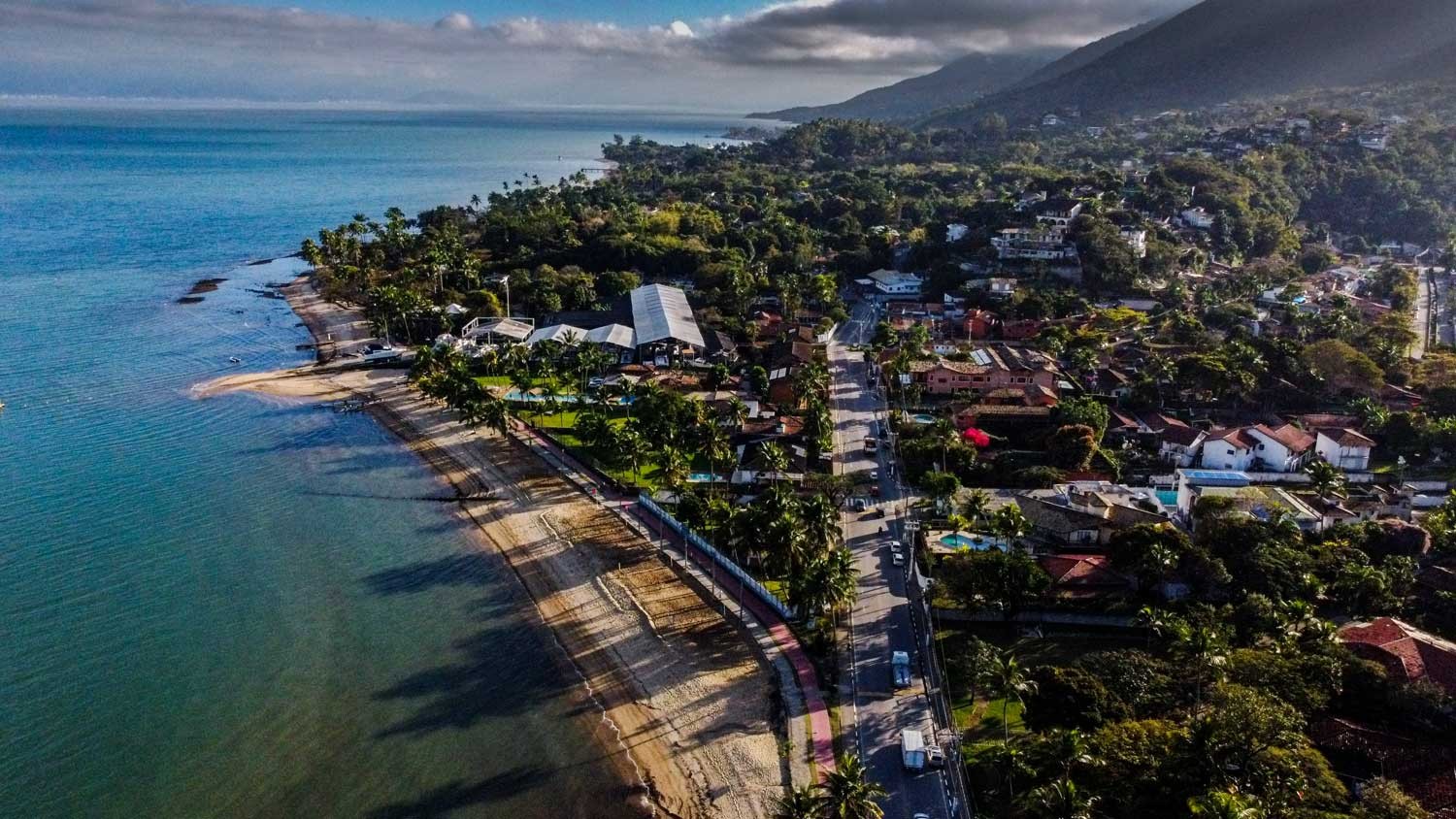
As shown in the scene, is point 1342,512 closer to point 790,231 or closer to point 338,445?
point 338,445

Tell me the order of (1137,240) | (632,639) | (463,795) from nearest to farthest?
(463,795) → (632,639) → (1137,240)

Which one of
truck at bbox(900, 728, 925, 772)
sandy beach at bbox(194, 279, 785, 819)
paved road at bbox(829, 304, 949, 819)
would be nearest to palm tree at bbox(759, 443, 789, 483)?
paved road at bbox(829, 304, 949, 819)

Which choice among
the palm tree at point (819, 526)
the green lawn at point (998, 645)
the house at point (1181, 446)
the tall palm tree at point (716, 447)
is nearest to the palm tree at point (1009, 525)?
the green lawn at point (998, 645)

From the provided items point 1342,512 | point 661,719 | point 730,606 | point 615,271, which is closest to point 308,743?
point 661,719

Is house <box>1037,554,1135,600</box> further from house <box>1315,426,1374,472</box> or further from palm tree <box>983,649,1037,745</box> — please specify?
house <box>1315,426,1374,472</box>

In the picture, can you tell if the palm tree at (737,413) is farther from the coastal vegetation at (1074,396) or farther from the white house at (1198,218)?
the white house at (1198,218)

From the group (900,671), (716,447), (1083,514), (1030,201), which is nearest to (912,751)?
(900,671)

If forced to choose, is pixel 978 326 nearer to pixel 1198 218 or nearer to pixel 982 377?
pixel 982 377
